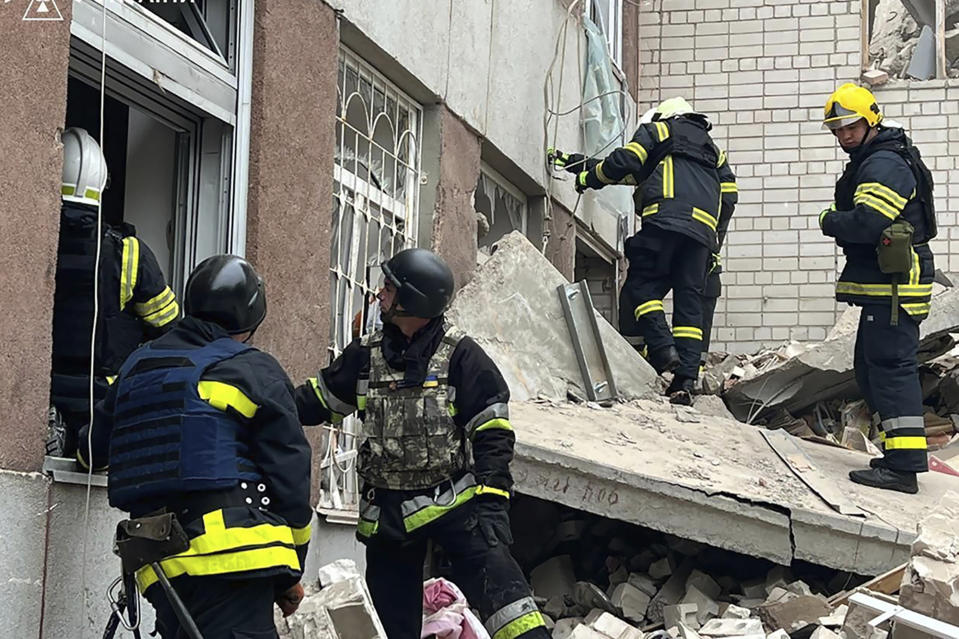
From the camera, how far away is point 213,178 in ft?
18.0

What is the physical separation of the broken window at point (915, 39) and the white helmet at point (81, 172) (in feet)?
32.5

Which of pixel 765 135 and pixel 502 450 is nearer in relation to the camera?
pixel 502 450

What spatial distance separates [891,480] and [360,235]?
304 cm

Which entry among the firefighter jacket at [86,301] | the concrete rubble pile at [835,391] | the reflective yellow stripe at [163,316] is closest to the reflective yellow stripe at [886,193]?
the concrete rubble pile at [835,391]

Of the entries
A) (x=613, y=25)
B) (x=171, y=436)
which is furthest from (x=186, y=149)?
(x=613, y=25)

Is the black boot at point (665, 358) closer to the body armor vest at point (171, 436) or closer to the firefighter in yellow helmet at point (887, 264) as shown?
the firefighter in yellow helmet at point (887, 264)

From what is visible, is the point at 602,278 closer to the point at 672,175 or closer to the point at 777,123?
the point at 777,123

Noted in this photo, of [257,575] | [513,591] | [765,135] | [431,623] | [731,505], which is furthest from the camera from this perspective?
[765,135]

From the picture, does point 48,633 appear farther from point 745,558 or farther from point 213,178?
point 745,558

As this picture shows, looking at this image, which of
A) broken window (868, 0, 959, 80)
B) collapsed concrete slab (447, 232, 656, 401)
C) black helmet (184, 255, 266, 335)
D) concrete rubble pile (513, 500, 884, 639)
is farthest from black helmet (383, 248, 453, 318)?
broken window (868, 0, 959, 80)

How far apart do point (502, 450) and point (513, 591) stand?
0.49 metres

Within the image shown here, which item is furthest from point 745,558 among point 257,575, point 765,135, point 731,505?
point 765,135

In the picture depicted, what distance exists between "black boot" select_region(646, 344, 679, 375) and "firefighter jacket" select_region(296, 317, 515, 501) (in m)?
3.82

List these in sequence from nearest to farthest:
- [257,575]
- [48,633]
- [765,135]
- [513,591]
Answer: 1. [257,575]
2. [48,633]
3. [513,591]
4. [765,135]
